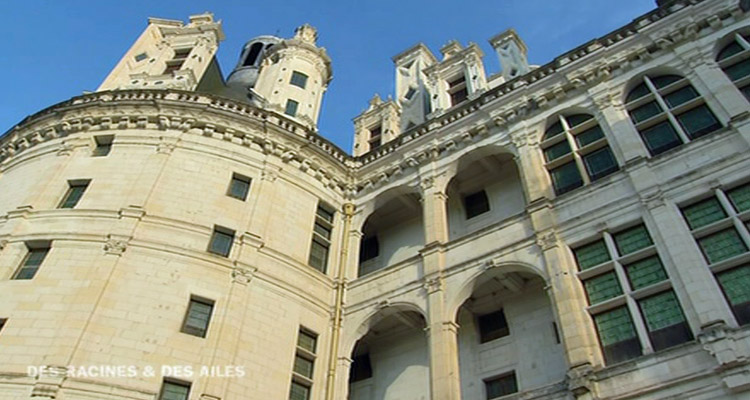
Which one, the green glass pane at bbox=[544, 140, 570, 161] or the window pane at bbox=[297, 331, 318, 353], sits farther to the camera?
the green glass pane at bbox=[544, 140, 570, 161]

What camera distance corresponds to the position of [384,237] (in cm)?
2389

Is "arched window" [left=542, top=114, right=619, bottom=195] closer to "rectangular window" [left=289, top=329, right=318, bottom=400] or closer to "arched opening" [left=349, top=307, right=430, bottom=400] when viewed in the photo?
"arched opening" [left=349, top=307, right=430, bottom=400]

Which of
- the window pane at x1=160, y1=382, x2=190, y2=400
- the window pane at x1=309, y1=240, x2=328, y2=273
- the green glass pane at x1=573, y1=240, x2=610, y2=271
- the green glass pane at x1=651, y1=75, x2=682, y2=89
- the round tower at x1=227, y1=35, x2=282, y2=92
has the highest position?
the round tower at x1=227, y1=35, x2=282, y2=92

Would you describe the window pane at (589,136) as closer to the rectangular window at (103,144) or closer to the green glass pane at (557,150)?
the green glass pane at (557,150)

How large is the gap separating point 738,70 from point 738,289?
782 centimetres

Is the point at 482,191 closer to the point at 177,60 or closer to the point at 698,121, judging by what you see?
the point at 698,121

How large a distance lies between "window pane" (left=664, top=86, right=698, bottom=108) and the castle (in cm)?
9

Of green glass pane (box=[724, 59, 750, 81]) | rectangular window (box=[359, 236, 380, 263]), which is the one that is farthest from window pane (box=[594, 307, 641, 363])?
rectangular window (box=[359, 236, 380, 263])

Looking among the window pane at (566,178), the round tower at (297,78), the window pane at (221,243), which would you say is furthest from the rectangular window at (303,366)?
the round tower at (297,78)

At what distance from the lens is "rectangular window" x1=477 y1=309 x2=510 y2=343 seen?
1819 centimetres

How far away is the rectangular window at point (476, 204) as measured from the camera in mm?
21578

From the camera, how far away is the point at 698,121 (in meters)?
16.7

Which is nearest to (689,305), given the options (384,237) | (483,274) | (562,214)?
(562,214)

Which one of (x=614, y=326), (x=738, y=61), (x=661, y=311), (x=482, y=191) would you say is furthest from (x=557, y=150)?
(x=661, y=311)
